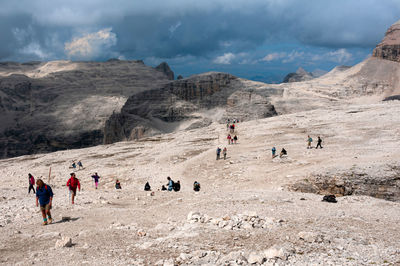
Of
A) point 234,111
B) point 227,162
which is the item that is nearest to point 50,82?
point 234,111

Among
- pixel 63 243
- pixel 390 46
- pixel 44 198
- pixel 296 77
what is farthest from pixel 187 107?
pixel 296 77

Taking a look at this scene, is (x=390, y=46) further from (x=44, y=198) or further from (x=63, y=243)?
(x=63, y=243)

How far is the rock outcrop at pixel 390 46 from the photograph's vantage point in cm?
9184

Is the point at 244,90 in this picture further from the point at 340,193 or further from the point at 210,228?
the point at 210,228

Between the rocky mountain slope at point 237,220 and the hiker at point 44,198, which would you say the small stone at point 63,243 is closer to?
the rocky mountain slope at point 237,220

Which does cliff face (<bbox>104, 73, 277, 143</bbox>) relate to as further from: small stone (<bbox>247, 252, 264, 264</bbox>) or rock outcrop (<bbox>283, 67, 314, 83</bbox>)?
rock outcrop (<bbox>283, 67, 314, 83</bbox>)

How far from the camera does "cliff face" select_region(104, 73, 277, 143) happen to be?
2454 inches

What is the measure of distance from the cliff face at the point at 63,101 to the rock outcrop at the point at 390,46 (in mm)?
67225

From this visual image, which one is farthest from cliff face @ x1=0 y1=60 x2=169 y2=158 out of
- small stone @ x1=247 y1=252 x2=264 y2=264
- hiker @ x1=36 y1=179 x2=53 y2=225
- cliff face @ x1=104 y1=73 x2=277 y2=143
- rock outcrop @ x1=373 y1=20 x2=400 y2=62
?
small stone @ x1=247 y1=252 x2=264 y2=264

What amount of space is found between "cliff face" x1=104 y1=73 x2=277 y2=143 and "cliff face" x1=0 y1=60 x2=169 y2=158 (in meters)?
10.5

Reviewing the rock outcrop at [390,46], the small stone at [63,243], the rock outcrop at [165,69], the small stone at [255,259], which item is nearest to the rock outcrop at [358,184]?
the small stone at [255,259]

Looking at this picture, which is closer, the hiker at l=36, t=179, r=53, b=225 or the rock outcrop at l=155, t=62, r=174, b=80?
the hiker at l=36, t=179, r=53, b=225

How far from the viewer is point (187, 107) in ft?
237

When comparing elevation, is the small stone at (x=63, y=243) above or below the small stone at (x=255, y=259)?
above
